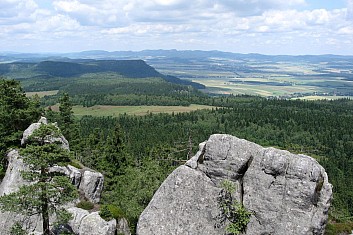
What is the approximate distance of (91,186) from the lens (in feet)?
168

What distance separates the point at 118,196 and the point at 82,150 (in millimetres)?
41833

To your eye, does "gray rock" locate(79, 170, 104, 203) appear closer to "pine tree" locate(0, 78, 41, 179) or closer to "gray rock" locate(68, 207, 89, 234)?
"gray rock" locate(68, 207, 89, 234)

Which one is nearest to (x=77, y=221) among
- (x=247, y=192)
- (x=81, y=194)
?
(x=81, y=194)

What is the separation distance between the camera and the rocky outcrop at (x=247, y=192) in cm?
3375

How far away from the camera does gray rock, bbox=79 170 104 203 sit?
5045 centimetres

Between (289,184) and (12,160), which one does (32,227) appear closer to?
(12,160)

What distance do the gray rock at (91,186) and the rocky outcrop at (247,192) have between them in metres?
16.5

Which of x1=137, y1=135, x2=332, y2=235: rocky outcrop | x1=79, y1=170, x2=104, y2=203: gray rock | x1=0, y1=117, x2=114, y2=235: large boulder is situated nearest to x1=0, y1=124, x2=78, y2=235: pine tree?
x1=0, y1=117, x2=114, y2=235: large boulder

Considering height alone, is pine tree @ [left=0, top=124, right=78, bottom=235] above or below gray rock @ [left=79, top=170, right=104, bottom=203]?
above

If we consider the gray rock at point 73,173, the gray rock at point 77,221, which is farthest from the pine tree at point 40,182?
the gray rock at point 73,173

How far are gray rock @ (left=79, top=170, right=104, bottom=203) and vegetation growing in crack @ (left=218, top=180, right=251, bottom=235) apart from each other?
23.3 meters

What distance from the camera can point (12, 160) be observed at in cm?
4866

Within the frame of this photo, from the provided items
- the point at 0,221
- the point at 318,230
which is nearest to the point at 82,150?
the point at 0,221

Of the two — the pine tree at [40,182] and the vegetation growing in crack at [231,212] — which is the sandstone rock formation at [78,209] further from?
the vegetation growing in crack at [231,212]
